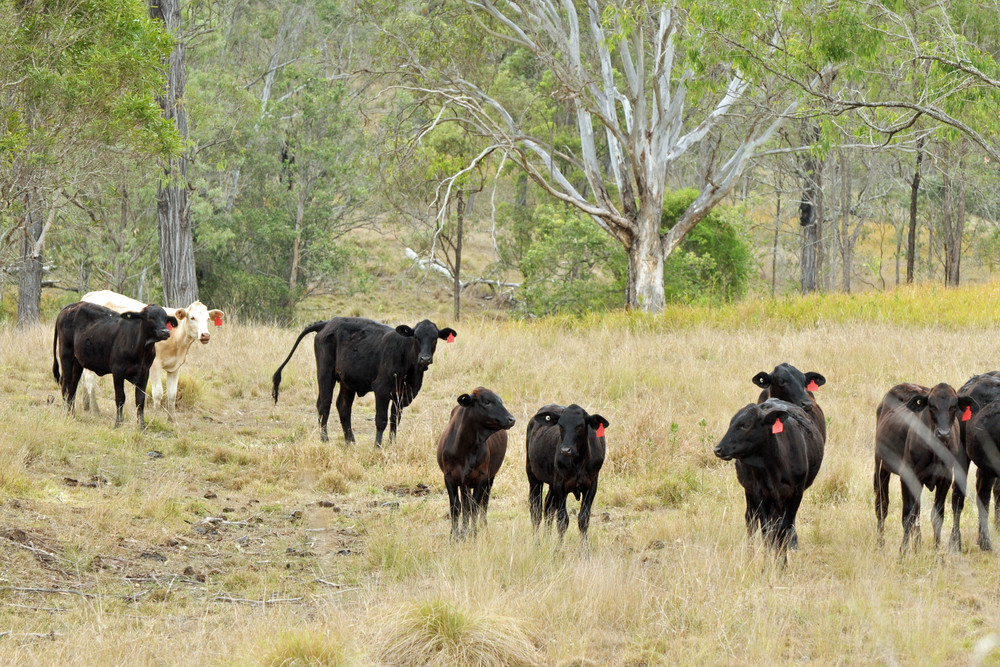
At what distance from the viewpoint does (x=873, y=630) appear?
19.5 ft

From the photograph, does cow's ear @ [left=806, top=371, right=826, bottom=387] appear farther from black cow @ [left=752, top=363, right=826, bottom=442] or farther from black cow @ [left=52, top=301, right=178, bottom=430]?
black cow @ [left=52, top=301, right=178, bottom=430]

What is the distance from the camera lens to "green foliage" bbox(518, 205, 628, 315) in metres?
28.0

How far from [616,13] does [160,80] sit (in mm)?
10757

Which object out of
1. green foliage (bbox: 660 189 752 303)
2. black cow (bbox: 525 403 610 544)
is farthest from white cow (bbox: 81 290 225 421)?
green foliage (bbox: 660 189 752 303)

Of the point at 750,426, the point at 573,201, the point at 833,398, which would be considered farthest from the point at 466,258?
the point at 750,426

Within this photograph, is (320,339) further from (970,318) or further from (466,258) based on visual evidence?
(466,258)

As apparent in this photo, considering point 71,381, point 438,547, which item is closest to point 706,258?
point 71,381

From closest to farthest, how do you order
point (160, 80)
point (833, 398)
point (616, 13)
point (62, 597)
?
1. point (62, 597)
2. point (160, 80)
3. point (833, 398)
4. point (616, 13)

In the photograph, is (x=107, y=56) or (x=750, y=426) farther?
(x=107, y=56)

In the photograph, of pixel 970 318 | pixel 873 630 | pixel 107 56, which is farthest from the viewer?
pixel 970 318

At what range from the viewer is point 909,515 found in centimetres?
779

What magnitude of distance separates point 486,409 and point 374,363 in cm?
452

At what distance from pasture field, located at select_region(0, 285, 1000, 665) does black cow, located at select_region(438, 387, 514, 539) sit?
325 mm

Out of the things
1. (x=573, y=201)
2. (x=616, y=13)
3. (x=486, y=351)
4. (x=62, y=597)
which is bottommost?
(x=62, y=597)
